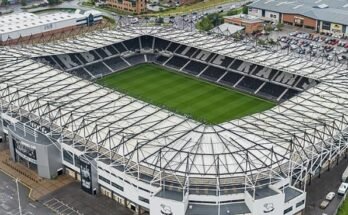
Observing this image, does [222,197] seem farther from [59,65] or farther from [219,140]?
[59,65]

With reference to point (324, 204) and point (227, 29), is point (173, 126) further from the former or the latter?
point (227, 29)

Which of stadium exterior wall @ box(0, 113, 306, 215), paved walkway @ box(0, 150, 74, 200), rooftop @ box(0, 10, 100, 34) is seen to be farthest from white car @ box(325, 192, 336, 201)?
rooftop @ box(0, 10, 100, 34)

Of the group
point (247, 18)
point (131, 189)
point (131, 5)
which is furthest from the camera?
point (131, 5)

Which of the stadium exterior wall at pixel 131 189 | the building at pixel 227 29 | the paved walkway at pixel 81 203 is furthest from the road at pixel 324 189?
the building at pixel 227 29

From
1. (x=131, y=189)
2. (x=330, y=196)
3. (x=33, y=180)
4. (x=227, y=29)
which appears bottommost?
(x=330, y=196)

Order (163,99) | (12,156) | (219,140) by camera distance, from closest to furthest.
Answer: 1. (219,140)
2. (12,156)
3. (163,99)

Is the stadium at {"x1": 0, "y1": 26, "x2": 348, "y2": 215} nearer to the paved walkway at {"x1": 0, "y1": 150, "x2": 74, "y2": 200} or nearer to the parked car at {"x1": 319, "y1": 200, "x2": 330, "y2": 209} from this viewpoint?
the paved walkway at {"x1": 0, "y1": 150, "x2": 74, "y2": 200}

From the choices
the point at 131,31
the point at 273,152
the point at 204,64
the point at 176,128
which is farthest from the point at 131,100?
the point at 131,31

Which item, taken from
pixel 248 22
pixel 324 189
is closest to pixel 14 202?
pixel 324 189
